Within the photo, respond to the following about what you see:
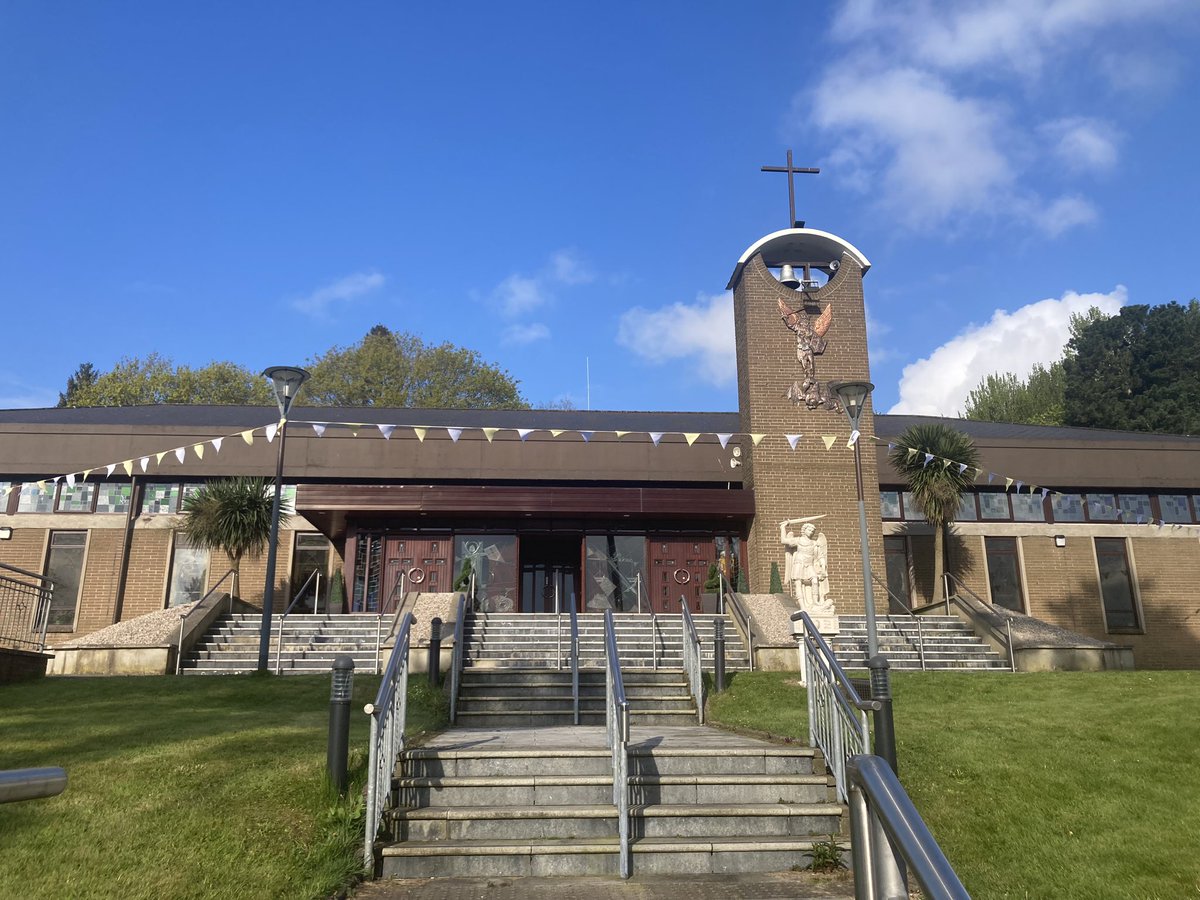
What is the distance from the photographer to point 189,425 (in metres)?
25.4

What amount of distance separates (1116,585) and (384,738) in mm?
23710

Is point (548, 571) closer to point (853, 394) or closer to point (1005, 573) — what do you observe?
point (1005, 573)

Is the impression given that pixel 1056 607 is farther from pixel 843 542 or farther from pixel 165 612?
pixel 165 612

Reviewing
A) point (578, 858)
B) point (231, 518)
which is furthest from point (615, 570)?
point (578, 858)

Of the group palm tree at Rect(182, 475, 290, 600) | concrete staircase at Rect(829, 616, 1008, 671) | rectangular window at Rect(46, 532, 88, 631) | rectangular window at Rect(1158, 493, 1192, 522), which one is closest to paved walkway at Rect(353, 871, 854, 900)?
concrete staircase at Rect(829, 616, 1008, 671)

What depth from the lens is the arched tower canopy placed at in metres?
22.9

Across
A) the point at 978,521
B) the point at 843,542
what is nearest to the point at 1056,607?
the point at 978,521

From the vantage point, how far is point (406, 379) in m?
44.6

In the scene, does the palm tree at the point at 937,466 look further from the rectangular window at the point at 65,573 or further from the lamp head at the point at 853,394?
the rectangular window at the point at 65,573

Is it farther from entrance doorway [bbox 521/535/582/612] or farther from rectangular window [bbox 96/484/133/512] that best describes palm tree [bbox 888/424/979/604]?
rectangular window [bbox 96/484/133/512]

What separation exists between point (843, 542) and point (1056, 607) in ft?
24.3

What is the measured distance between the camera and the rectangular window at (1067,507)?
2516cm

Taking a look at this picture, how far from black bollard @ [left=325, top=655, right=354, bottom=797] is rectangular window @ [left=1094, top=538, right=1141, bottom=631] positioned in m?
23.3

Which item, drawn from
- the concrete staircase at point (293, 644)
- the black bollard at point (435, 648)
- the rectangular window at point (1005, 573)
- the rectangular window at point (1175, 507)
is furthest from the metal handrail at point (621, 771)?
the rectangular window at point (1175, 507)
